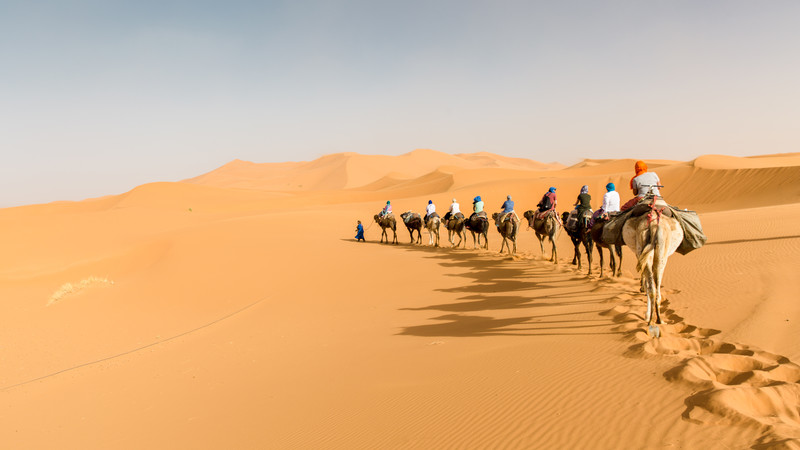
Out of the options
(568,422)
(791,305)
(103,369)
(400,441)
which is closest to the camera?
(568,422)

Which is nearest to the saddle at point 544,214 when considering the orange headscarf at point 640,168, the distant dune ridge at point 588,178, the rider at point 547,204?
the rider at point 547,204

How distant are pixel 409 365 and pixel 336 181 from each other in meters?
115

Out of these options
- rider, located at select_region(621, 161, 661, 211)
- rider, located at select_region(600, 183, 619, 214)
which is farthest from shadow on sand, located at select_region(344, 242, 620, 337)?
rider, located at select_region(621, 161, 661, 211)

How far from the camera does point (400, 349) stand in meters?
8.46

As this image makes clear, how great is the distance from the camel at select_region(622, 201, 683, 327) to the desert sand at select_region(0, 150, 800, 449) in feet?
2.20

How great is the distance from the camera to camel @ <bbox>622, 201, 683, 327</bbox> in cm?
782

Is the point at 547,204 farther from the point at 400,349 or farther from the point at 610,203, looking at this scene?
the point at 400,349

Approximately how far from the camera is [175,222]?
37781 mm

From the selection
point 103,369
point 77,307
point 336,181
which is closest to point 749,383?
point 103,369

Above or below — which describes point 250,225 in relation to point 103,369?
above

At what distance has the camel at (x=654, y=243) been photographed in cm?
782

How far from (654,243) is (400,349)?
487cm

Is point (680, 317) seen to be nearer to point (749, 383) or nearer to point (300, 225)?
point (749, 383)

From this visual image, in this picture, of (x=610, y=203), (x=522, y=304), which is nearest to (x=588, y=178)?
(x=610, y=203)
